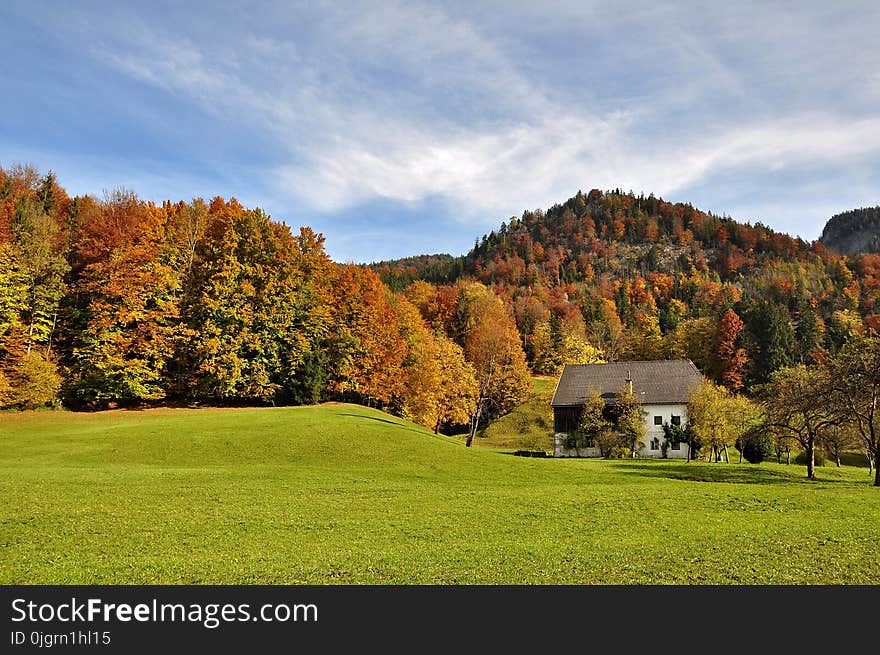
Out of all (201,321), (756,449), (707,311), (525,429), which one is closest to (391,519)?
(201,321)

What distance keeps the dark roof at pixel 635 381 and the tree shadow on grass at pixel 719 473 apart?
811 inches

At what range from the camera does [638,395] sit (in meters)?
61.2

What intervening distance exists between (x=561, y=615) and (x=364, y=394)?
53.0 meters

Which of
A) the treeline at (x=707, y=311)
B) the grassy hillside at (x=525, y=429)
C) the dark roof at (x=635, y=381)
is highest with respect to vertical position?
the treeline at (x=707, y=311)

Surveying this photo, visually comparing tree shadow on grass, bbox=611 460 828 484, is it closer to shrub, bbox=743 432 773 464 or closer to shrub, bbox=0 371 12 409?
shrub, bbox=743 432 773 464

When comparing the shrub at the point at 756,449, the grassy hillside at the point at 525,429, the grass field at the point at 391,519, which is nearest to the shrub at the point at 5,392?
the grass field at the point at 391,519

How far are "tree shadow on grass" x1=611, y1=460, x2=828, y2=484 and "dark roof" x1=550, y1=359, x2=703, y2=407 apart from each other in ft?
67.5

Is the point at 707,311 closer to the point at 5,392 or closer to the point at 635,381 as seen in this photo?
the point at 635,381

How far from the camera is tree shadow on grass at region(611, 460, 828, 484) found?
32.9 meters

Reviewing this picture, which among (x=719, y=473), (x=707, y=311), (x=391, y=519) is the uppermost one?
(x=707, y=311)

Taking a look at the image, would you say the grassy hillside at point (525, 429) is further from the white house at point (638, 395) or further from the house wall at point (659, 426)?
the house wall at point (659, 426)

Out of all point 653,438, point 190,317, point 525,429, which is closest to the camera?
point 190,317

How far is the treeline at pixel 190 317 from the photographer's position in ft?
159

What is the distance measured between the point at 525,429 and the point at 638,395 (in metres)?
20.0
